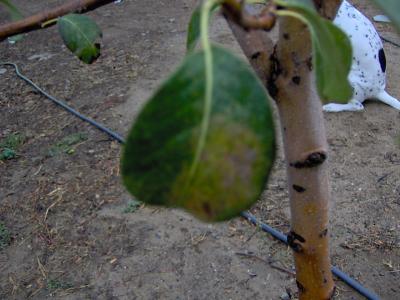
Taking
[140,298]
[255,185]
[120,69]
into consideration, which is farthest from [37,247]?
[255,185]

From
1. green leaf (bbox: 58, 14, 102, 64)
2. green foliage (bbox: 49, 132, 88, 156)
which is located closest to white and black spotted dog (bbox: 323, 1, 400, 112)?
green foliage (bbox: 49, 132, 88, 156)

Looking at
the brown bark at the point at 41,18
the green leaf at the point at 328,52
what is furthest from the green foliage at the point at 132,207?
the green leaf at the point at 328,52

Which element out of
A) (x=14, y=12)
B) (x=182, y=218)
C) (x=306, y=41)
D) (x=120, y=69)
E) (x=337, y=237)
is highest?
(x=306, y=41)

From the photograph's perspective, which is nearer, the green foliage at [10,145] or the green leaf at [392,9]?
the green leaf at [392,9]

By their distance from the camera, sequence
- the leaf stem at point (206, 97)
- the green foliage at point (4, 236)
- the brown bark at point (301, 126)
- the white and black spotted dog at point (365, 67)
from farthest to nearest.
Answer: the white and black spotted dog at point (365, 67), the green foliage at point (4, 236), the brown bark at point (301, 126), the leaf stem at point (206, 97)

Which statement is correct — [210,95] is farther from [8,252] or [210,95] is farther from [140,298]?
[8,252]

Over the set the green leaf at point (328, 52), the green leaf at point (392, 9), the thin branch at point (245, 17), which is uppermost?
the green leaf at point (392, 9)

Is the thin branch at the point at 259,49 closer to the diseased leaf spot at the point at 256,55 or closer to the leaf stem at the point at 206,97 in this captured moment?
the diseased leaf spot at the point at 256,55

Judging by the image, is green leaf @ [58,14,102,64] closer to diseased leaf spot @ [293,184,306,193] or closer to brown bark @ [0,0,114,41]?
brown bark @ [0,0,114,41]
